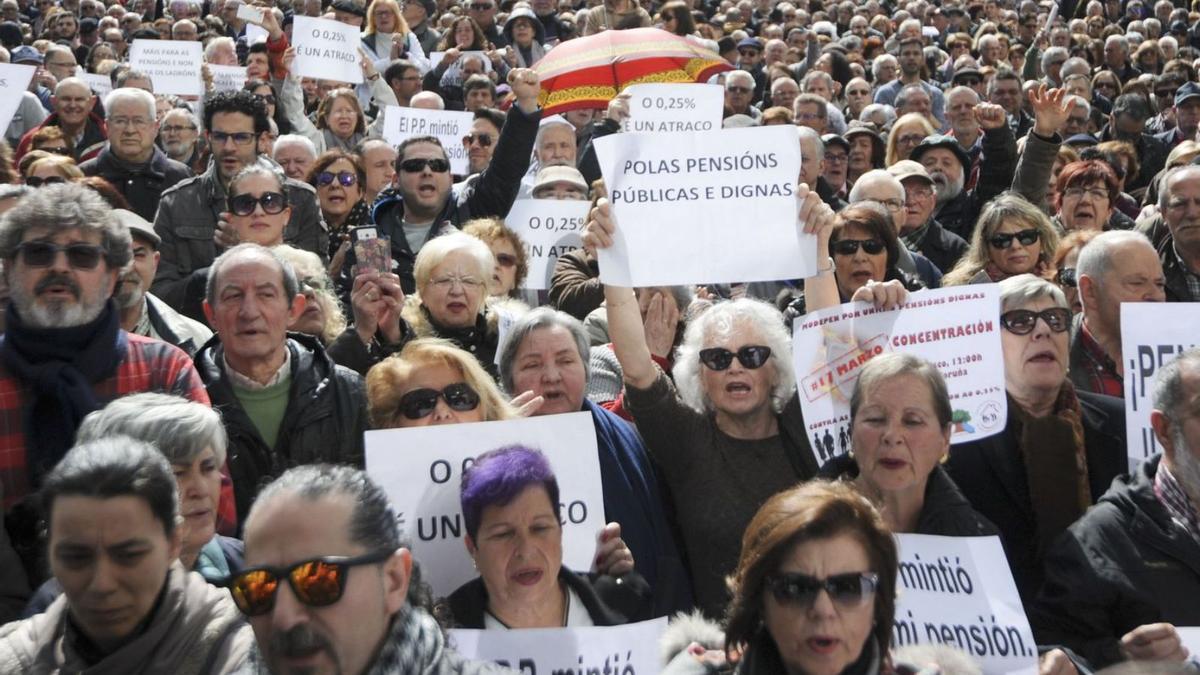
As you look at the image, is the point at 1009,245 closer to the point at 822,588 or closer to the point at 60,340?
the point at 822,588

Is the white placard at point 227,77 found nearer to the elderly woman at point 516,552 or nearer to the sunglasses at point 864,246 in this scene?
the sunglasses at point 864,246

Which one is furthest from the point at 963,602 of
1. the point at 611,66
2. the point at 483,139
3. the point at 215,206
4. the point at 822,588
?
the point at 611,66

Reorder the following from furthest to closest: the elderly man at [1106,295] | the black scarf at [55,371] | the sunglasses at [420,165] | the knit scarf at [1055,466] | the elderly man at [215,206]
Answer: the sunglasses at [420,165] < the elderly man at [215,206] < the elderly man at [1106,295] < the knit scarf at [1055,466] < the black scarf at [55,371]

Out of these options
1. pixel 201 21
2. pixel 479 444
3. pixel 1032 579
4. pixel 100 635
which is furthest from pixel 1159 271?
pixel 201 21

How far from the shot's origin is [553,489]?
164 inches

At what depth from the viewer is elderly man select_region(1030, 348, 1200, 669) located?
4.14 m

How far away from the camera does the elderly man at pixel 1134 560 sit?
163 inches

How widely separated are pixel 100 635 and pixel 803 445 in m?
2.39

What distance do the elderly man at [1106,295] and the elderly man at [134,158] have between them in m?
5.01

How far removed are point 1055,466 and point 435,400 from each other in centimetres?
186

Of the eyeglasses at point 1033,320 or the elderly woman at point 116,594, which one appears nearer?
the elderly woman at point 116,594

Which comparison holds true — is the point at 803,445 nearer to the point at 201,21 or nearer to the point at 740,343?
the point at 740,343

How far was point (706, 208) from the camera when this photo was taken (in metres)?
5.49

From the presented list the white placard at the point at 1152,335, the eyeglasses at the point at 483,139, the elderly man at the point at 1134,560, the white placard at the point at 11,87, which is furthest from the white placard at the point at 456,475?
the eyeglasses at the point at 483,139
